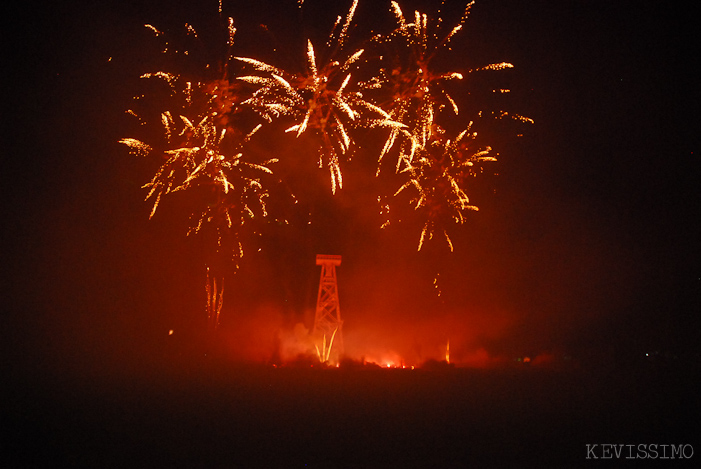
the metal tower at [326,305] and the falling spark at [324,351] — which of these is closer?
the metal tower at [326,305]

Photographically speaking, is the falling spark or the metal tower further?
the falling spark

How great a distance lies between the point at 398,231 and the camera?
817 inches

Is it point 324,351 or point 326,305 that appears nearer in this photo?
point 326,305

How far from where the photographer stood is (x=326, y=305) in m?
17.0

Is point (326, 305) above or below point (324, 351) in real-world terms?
above

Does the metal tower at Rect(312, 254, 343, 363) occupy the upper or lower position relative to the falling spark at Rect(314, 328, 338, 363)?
upper

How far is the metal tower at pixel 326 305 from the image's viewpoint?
16.8m

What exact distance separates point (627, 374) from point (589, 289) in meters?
9.36

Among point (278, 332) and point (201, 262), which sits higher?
point (201, 262)

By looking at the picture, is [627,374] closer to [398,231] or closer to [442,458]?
[442,458]

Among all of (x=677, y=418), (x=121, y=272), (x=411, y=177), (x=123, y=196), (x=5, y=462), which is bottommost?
(x=5, y=462)

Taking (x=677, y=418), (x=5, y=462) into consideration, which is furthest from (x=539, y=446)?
(x=5, y=462)

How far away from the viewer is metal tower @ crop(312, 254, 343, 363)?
16.8 m

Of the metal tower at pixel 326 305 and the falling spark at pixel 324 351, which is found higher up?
the metal tower at pixel 326 305
